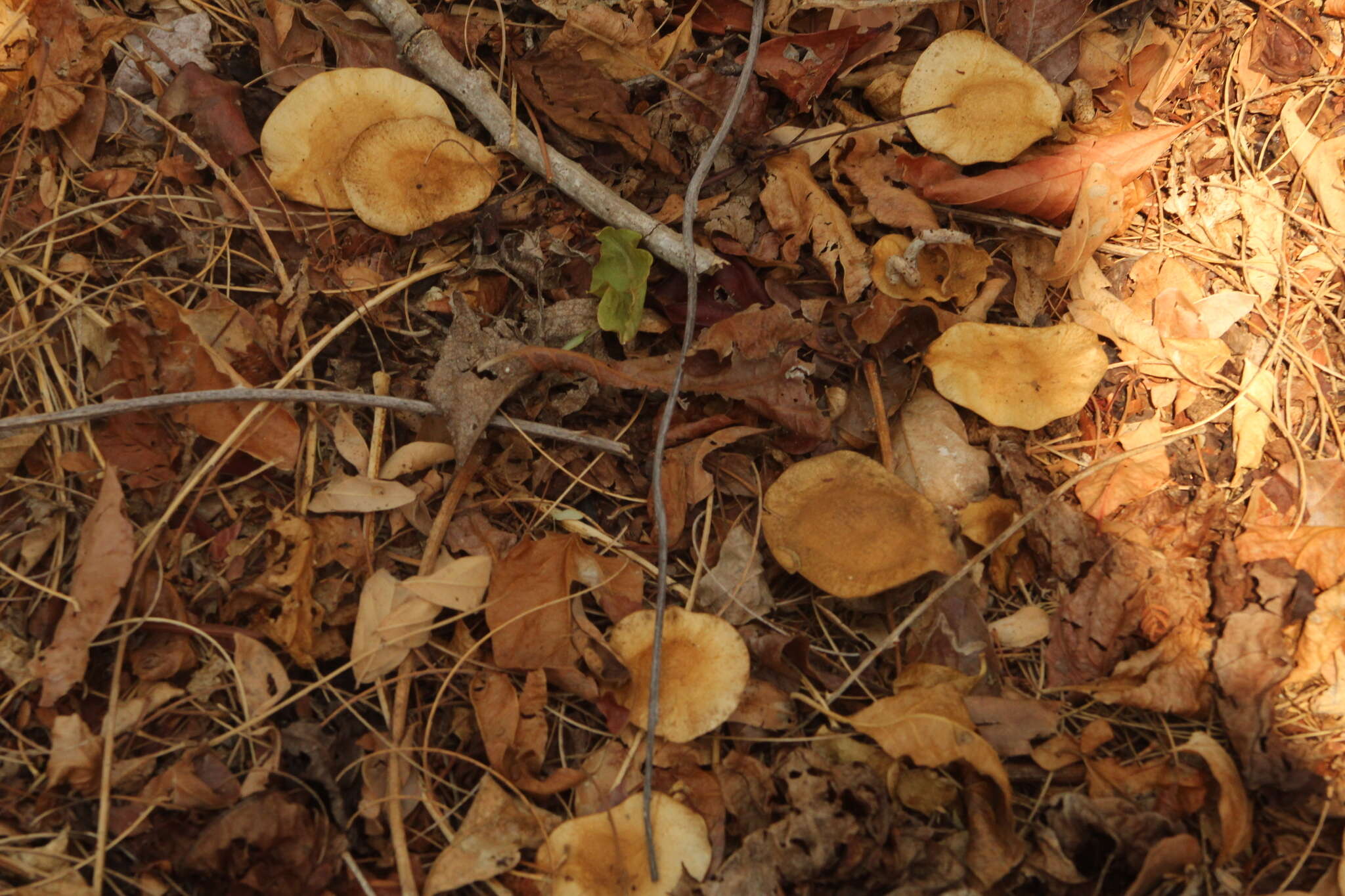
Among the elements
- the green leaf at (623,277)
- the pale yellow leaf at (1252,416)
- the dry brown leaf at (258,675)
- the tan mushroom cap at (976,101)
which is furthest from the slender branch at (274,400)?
the pale yellow leaf at (1252,416)

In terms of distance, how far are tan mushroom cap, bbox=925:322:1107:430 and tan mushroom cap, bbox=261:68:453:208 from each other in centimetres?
145

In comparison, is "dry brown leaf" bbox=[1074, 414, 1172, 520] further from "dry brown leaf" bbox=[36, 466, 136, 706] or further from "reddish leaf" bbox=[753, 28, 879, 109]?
"dry brown leaf" bbox=[36, 466, 136, 706]

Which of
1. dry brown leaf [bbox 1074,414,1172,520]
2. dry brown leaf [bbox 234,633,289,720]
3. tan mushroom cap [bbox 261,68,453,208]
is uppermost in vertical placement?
tan mushroom cap [bbox 261,68,453,208]

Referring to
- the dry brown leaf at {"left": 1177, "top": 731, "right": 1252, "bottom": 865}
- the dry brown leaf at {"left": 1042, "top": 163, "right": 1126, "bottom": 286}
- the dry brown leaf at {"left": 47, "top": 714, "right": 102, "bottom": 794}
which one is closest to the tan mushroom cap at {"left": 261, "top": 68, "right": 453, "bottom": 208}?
the dry brown leaf at {"left": 47, "top": 714, "right": 102, "bottom": 794}

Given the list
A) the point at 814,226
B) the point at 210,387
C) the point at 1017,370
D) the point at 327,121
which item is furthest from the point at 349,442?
the point at 1017,370

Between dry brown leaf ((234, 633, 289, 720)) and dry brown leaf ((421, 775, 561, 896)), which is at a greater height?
dry brown leaf ((234, 633, 289, 720))

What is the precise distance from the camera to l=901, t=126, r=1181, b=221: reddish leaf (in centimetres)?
216

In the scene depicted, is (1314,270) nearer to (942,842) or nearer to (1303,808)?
→ (1303,808)

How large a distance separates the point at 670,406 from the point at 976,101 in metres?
1.19

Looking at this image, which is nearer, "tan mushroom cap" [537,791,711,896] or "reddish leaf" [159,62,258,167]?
"tan mushroom cap" [537,791,711,896]

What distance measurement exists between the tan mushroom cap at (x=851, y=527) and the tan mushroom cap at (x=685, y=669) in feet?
0.76

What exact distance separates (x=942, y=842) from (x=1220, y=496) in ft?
3.58

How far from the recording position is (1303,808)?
1.76 metres

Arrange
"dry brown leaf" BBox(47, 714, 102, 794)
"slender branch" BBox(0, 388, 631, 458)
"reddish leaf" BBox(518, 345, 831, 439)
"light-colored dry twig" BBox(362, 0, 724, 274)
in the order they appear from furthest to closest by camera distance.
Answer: "light-colored dry twig" BBox(362, 0, 724, 274) → "reddish leaf" BBox(518, 345, 831, 439) → "slender branch" BBox(0, 388, 631, 458) → "dry brown leaf" BBox(47, 714, 102, 794)
